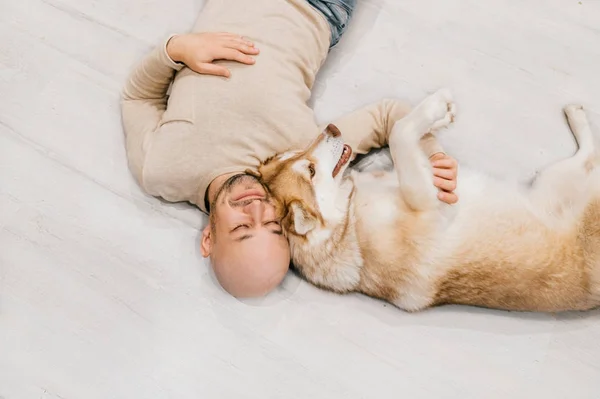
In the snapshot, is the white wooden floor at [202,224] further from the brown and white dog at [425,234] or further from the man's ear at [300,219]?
the man's ear at [300,219]

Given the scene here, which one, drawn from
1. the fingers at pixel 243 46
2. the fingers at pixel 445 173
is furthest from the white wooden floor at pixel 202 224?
the fingers at pixel 243 46

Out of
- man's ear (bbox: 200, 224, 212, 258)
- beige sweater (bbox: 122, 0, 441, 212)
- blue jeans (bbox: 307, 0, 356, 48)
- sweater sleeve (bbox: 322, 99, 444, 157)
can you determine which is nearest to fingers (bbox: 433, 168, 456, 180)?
beige sweater (bbox: 122, 0, 441, 212)

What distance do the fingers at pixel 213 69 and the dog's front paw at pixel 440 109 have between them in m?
0.67

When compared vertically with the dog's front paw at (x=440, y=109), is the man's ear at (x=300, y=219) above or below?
below

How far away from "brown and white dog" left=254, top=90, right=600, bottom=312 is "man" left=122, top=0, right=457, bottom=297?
8 cm

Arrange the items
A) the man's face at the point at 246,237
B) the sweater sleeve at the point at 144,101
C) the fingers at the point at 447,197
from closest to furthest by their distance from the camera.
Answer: the man's face at the point at 246,237, the fingers at the point at 447,197, the sweater sleeve at the point at 144,101

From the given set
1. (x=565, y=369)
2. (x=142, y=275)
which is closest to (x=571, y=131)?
(x=565, y=369)

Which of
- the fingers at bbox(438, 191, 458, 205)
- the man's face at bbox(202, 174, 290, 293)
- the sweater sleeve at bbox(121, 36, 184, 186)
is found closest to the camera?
the man's face at bbox(202, 174, 290, 293)

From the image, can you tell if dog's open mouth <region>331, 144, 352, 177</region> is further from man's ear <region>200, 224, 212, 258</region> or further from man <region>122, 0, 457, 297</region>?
man's ear <region>200, 224, 212, 258</region>

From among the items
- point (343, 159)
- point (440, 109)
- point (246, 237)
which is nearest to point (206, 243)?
point (246, 237)

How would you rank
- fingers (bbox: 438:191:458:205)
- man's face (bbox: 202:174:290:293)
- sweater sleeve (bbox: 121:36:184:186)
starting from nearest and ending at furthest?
1. man's face (bbox: 202:174:290:293)
2. fingers (bbox: 438:191:458:205)
3. sweater sleeve (bbox: 121:36:184:186)

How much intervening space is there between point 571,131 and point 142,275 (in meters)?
1.67

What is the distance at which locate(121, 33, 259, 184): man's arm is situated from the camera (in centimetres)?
175

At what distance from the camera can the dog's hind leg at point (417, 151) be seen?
5.58 ft
